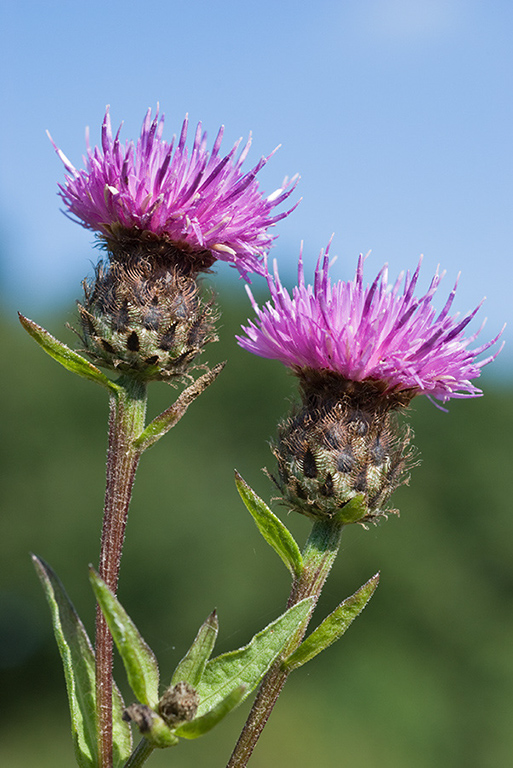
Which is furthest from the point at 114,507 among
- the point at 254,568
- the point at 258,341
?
the point at 254,568

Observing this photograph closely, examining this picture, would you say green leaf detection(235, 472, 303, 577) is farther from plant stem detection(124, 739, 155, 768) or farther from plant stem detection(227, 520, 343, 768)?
plant stem detection(124, 739, 155, 768)

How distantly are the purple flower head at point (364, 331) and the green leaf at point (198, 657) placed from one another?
965mm

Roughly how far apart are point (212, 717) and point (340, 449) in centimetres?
113

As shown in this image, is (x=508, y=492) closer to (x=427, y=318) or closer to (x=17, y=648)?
(x=17, y=648)

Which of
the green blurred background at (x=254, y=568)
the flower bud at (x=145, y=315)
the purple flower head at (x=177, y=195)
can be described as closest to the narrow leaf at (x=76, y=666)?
the flower bud at (x=145, y=315)

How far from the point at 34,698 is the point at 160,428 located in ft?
95.1

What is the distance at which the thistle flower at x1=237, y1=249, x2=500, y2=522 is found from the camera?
274cm

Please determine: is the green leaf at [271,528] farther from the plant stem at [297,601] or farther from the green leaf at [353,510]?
the green leaf at [353,510]

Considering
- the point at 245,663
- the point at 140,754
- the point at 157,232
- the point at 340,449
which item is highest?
the point at 157,232

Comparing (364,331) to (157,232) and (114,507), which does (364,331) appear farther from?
(114,507)

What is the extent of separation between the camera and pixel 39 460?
2488cm

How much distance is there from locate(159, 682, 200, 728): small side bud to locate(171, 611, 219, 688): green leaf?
0.13m

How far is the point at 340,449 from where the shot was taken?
2857 millimetres

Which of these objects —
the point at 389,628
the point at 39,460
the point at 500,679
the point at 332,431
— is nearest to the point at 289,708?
the point at 389,628
